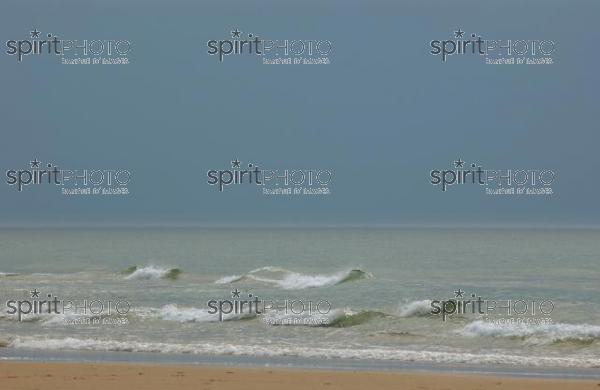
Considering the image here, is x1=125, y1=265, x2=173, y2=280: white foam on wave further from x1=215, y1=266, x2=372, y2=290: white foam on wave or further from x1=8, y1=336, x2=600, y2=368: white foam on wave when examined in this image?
x1=8, y1=336, x2=600, y2=368: white foam on wave

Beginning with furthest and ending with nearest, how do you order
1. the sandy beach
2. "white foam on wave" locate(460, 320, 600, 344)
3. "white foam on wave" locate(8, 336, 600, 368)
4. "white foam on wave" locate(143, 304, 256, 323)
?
"white foam on wave" locate(143, 304, 256, 323), "white foam on wave" locate(460, 320, 600, 344), "white foam on wave" locate(8, 336, 600, 368), the sandy beach

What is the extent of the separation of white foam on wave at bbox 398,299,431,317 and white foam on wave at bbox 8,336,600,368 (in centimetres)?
561

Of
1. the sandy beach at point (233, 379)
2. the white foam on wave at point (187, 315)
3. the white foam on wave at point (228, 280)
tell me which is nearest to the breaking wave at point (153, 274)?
the white foam on wave at point (228, 280)

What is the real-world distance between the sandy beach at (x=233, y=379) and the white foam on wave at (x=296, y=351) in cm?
237

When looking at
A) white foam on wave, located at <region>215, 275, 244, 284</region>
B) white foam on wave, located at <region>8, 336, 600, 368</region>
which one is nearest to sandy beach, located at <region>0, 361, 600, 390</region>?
white foam on wave, located at <region>8, 336, 600, 368</region>

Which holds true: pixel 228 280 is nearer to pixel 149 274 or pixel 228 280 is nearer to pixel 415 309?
pixel 149 274

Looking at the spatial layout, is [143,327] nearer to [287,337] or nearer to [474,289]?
[287,337]

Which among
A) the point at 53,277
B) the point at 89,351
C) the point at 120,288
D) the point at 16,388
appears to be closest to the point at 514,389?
the point at 16,388

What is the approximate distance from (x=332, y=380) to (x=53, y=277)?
30993 millimetres

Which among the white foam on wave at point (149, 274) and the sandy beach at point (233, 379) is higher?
the sandy beach at point (233, 379)

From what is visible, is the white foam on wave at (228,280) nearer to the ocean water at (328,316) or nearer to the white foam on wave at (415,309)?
the ocean water at (328,316)

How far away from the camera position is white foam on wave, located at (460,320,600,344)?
2098 centimetres

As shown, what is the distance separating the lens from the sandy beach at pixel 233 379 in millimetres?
14484

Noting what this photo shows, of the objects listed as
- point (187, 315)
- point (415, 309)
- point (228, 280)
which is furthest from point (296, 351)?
point (228, 280)
